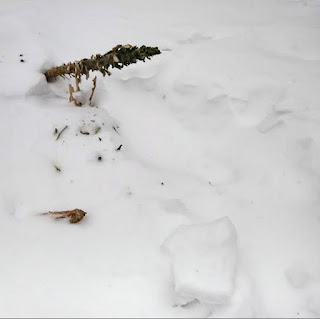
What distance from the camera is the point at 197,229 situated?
1.26 meters

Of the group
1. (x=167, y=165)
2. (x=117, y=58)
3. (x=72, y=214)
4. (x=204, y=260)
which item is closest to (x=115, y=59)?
(x=117, y=58)

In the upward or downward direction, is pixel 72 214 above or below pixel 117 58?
below

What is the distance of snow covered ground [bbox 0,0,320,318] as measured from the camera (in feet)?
3.71

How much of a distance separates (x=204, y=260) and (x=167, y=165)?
58 centimetres

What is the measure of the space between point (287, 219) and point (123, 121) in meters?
0.97

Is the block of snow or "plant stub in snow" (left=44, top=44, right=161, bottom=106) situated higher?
"plant stub in snow" (left=44, top=44, right=161, bottom=106)

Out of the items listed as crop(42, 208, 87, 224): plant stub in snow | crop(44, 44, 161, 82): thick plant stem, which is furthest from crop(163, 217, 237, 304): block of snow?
A: crop(44, 44, 161, 82): thick plant stem

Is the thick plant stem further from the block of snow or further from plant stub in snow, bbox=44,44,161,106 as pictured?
the block of snow

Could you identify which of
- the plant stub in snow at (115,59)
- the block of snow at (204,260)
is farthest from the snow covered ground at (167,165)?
the plant stub in snow at (115,59)

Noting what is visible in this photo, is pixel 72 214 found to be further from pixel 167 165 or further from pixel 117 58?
pixel 117 58

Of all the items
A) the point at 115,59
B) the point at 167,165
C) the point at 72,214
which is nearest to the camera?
the point at 72,214

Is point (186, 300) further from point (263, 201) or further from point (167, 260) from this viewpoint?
point (263, 201)

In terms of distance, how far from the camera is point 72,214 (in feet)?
4.28

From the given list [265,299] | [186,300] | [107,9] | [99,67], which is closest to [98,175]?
[99,67]
